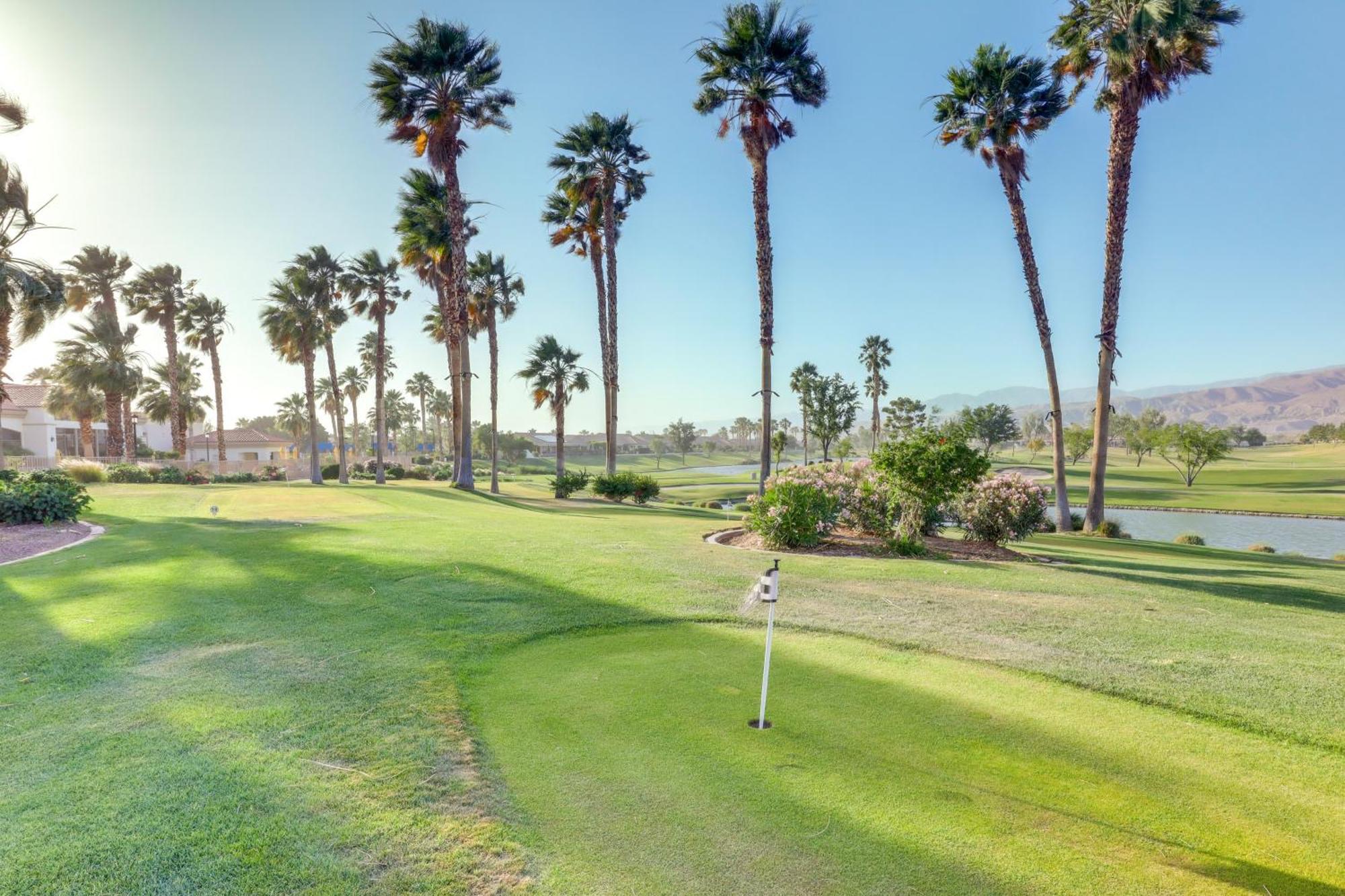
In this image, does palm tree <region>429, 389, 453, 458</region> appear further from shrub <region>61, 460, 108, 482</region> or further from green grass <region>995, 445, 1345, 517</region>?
green grass <region>995, 445, 1345, 517</region>

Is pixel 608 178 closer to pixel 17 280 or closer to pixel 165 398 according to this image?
pixel 17 280

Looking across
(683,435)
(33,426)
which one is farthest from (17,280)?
(683,435)

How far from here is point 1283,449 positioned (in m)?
111

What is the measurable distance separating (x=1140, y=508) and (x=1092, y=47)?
32104mm

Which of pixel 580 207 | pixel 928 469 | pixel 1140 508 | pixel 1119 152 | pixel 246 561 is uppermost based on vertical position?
pixel 580 207

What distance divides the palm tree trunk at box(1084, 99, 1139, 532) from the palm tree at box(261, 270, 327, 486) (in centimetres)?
3777

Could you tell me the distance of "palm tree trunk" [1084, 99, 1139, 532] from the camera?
63.6 ft

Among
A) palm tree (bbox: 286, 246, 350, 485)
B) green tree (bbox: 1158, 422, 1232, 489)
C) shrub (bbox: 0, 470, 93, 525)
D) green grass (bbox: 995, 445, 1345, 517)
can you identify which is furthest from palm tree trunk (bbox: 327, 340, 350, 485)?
green tree (bbox: 1158, 422, 1232, 489)

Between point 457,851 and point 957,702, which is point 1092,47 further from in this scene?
point 457,851

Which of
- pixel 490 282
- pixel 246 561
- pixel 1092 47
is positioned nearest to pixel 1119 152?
pixel 1092 47

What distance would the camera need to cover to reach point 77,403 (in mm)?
37344

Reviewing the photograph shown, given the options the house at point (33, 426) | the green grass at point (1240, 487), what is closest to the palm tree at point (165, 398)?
the house at point (33, 426)

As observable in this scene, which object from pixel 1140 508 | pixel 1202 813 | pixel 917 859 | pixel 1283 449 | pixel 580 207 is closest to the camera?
pixel 917 859

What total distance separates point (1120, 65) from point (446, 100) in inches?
951
